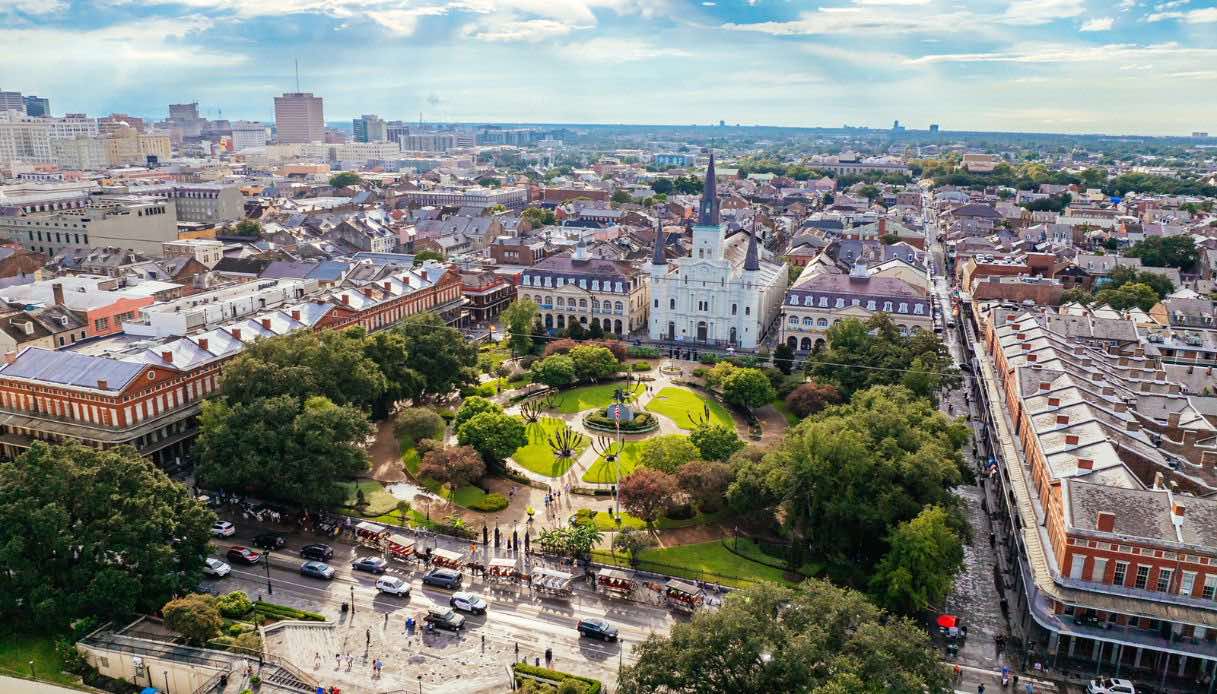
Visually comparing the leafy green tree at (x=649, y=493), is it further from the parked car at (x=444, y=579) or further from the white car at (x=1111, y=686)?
the white car at (x=1111, y=686)

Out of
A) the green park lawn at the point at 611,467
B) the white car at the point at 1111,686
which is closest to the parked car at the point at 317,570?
the green park lawn at the point at 611,467

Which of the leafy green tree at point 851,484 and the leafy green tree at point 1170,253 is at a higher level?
the leafy green tree at point 1170,253

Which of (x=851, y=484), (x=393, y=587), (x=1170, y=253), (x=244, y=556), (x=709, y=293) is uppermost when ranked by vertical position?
(x=1170, y=253)

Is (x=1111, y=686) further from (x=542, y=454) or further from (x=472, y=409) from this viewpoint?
(x=472, y=409)

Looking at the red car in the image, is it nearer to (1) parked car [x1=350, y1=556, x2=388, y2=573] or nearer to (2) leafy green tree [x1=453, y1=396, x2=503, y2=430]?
(1) parked car [x1=350, y1=556, x2=388, y2=573]

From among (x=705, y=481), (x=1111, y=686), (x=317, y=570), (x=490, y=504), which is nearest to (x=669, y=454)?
(x=705, y=481)

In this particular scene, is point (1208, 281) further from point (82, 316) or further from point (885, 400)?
point (82, 316)
